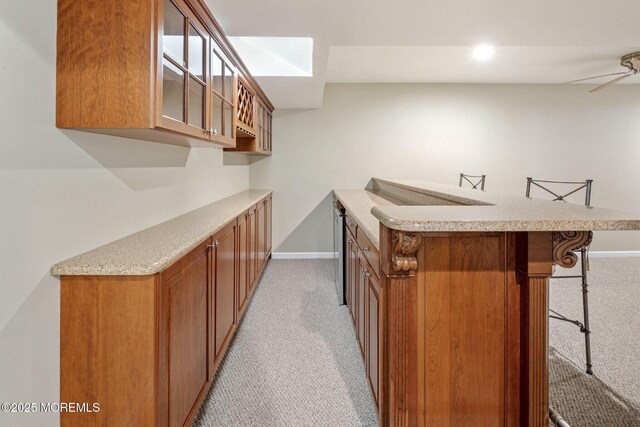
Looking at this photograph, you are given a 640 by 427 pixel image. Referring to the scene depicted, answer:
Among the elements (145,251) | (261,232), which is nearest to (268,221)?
(261,232)

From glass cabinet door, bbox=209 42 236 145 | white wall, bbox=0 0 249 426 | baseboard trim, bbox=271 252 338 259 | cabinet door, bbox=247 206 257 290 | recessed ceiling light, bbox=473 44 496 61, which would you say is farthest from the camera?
baseboard trim, bbox=271 252 338 259

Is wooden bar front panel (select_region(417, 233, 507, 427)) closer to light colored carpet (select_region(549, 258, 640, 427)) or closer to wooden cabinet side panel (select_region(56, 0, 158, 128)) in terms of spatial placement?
light colored carpet (select_region(549, 258, 640, 427))

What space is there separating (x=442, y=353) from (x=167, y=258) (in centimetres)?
104

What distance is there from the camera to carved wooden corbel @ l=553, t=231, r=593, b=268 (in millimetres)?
1164

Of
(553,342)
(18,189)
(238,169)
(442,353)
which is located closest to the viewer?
(18,189)

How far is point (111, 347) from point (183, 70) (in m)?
1.13

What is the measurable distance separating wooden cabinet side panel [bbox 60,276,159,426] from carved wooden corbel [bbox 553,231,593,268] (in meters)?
1.35

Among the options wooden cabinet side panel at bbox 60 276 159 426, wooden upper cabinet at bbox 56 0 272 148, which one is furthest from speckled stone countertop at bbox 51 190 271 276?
wooden upper cabinet at bbox 56 0 272 148

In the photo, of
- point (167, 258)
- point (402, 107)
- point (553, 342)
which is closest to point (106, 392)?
point (167, 258)

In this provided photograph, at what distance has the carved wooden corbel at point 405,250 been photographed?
1.18m

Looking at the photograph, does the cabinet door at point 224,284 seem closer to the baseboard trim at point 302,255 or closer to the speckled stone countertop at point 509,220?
the speckled stone countertop at point 509,220

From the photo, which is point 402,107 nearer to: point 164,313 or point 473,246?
point 473,246

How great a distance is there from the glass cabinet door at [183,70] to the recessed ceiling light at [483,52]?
2723 millimetres

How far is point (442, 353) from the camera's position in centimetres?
127
